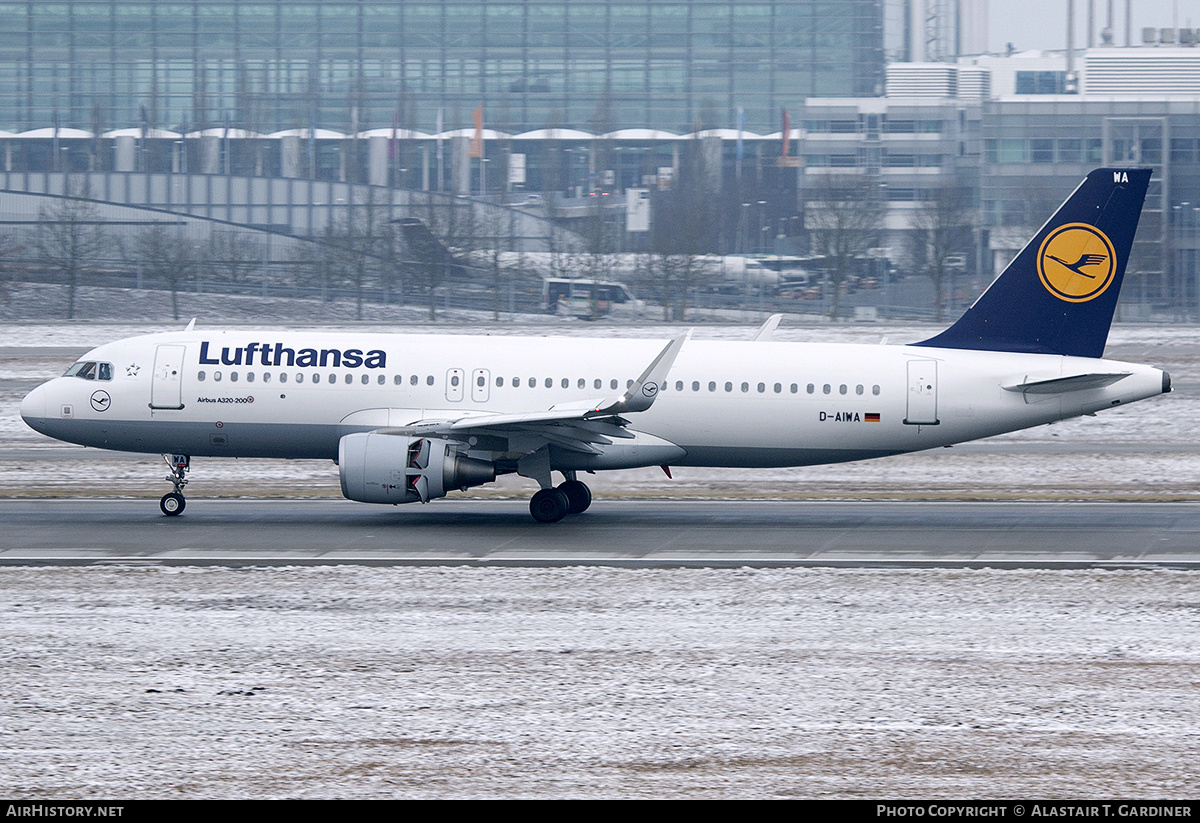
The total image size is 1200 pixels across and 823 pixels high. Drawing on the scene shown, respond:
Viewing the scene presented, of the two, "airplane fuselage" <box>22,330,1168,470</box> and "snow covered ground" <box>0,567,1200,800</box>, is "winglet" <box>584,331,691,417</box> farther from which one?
"snow covered ground" <box>0,567,1200,800</box>

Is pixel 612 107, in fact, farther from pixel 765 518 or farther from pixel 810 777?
pixel 810 777

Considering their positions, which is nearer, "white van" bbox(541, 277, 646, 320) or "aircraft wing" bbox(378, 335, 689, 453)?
"aircraft wing" bbox(378, 335, 689, 453)

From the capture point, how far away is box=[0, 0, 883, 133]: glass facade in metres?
161

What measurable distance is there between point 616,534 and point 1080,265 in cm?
1136

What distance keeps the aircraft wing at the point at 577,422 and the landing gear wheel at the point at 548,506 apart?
108 centimetres

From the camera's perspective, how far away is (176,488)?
30.9 metres

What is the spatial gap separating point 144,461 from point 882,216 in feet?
276

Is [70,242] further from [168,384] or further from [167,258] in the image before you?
[168,384]

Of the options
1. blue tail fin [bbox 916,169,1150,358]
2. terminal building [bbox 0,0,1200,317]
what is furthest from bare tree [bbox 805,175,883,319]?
blue tail fin [bbox 916,169,1150,358]

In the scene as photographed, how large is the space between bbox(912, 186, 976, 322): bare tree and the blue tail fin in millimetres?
60351

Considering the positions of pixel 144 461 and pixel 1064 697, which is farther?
pixel 144 461

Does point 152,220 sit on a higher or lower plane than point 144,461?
higher

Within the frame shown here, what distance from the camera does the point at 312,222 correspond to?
126 metres

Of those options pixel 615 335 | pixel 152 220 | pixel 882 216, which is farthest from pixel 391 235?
pixel 882 216
